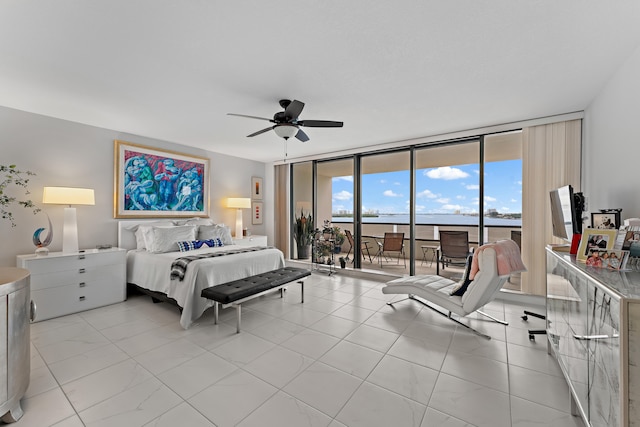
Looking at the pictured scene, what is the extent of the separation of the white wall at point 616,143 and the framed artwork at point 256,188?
6.04 meters

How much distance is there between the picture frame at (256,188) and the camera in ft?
21.8

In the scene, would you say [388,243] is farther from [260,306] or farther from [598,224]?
[598,224]

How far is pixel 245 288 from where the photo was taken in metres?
3.05

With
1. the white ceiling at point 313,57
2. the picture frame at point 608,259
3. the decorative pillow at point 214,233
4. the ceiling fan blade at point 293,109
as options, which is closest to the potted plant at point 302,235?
the decorative pillow at point 214,233

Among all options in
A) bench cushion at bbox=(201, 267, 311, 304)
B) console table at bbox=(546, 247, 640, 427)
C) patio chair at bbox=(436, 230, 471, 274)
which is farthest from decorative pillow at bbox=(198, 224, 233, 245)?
console table at bbox=(546, 247, 640, 427)

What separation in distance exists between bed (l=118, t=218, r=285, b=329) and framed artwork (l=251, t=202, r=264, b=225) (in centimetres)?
171

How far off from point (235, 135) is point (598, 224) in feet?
15.2

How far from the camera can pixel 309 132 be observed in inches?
174

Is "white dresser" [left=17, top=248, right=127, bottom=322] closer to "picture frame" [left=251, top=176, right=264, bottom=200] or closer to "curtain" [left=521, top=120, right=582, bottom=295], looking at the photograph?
"picture frame" [left=251, top=176, right=264, bottom=200]

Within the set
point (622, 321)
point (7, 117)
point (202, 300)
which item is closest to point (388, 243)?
point (202, 300)

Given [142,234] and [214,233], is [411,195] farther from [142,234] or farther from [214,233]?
[142,234]

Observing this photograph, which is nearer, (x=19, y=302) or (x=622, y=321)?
(x=622, y=321)

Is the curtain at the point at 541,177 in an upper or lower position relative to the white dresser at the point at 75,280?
upper

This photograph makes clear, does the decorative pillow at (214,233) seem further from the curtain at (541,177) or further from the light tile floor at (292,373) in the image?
the curtain at (541,177)
